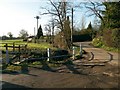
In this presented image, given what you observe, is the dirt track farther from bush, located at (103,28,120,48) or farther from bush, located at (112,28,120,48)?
bush, located at (103,28,120,48)

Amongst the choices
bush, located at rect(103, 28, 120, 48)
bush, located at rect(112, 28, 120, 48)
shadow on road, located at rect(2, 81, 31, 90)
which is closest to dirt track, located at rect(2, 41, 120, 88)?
shadow on road, located at rect(2, 81, 31, 90)

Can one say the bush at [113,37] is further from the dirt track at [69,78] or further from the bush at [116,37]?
the dirt track at [69,78]

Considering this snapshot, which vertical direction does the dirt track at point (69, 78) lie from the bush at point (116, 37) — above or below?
below

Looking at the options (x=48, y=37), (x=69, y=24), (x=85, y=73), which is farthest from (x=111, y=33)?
(x=48, y=37)

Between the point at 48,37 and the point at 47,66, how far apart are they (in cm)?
4443

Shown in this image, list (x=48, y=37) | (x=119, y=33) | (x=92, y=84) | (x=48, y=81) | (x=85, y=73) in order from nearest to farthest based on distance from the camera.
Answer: (x=92, y=84), (x=48, y=81), (x=85, y=73), (x=119, y=33), (x=48, y=37)

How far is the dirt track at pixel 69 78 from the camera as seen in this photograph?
10453 mm

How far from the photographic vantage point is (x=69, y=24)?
3503 centimetres

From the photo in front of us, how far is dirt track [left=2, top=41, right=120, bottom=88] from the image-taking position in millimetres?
10453

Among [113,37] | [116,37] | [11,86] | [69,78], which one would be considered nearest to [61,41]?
[113,37]

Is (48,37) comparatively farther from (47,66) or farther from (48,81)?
(48,81)

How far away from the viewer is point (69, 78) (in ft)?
38.3

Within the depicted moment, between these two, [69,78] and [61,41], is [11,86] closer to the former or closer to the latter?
[69,78]

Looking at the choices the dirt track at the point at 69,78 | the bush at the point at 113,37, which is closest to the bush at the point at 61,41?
the bush at the point at 113,37
